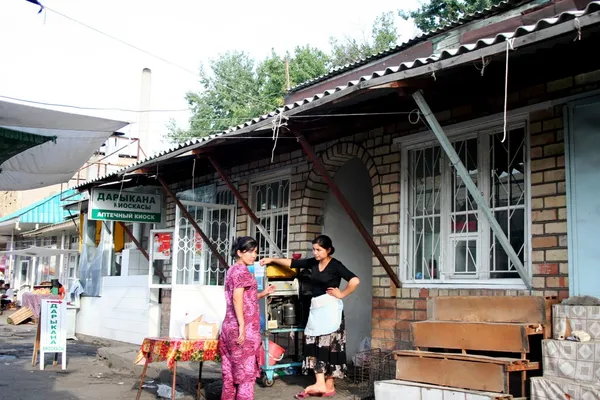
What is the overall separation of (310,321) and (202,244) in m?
4.28

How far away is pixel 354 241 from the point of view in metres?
9.74

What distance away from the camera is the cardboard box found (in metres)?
6.40

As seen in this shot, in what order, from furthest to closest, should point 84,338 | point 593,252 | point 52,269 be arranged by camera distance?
1. point 52,269
2. point 84,338
3. point 593,252

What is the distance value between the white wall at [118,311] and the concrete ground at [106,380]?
121 centimetres

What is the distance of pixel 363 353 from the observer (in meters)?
7.28

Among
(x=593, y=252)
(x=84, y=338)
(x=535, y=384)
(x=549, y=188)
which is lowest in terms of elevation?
(x=84, y=338)

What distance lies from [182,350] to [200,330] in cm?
29

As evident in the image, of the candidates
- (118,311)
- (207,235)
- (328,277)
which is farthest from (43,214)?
(328,277)

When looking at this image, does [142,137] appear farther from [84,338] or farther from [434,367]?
[434,367]

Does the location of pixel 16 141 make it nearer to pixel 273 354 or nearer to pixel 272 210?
pixel 273 354

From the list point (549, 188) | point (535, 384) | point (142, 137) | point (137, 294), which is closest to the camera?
point (535, 384)

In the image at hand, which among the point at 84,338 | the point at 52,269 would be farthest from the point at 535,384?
the point at 52,269

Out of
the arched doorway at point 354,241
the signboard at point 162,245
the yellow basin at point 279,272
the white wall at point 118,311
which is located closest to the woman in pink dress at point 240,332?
the yellow basin at point 279,272

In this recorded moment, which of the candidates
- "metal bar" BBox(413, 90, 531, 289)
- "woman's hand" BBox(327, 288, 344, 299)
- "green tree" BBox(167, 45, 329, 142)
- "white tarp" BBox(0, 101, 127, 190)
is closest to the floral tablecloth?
"woman's hand" BBox(327, 288, 344, 299)
